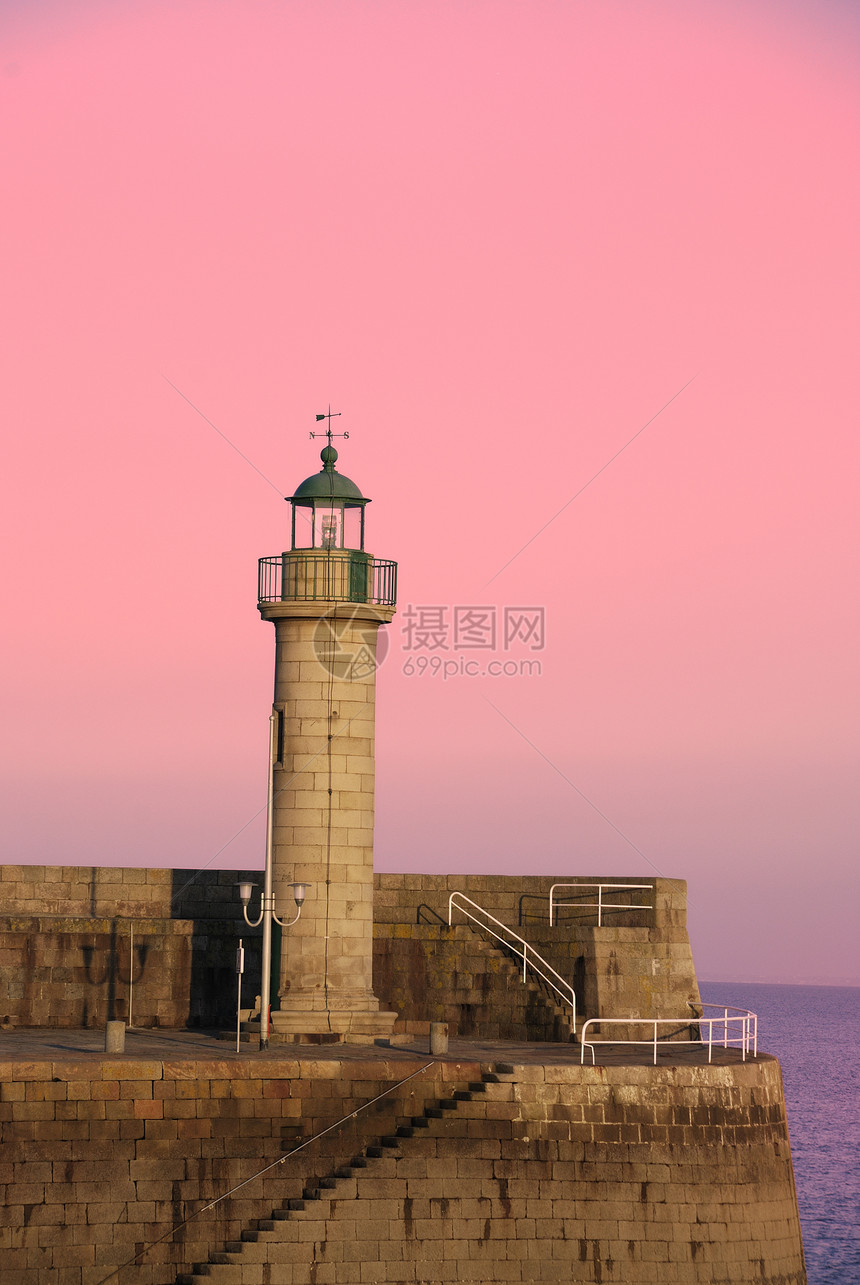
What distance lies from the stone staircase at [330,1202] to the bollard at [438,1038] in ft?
3.86

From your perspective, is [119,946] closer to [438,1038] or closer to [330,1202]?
[438,1038]

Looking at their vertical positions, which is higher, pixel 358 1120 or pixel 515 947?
pixel 515 947

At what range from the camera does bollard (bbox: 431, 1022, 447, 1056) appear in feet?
82.3

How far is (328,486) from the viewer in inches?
1164

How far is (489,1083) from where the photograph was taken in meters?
23.9

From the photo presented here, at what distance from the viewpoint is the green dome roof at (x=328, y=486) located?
29.5 m

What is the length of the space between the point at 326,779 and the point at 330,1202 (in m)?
7.33

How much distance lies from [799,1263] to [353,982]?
25.8ft

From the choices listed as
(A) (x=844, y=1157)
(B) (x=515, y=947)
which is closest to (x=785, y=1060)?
(A) (x=844, y=1157)

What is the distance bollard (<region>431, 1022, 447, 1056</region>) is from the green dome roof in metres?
9.12

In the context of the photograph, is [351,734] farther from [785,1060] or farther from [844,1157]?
[785,1060]

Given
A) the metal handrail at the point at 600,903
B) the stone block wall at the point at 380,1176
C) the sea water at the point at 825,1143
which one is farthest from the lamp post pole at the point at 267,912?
the sea water at the point at 825,1143

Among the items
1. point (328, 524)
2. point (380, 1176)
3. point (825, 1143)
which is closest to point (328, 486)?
point (328, 524)

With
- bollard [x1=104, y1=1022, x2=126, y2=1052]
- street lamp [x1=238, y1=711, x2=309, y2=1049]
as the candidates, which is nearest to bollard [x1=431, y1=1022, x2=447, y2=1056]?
street lamp [x1=238, y1=711, x2=309, y2=1049]
